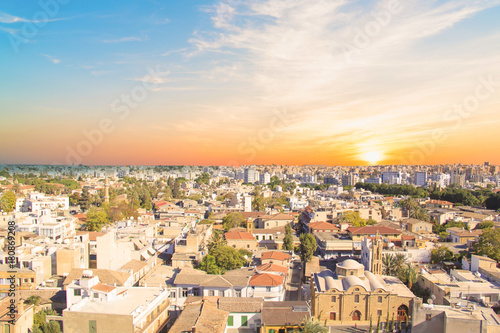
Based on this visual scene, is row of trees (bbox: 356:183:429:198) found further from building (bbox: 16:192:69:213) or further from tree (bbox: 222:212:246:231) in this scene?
building (bbox: 16:192:69:213)

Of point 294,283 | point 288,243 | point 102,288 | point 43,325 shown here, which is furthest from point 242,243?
point 43,325

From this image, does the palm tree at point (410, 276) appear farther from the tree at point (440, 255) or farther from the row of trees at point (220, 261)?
the row of trees at point (220, 261)

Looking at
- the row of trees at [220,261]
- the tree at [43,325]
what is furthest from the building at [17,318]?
the row of trees at [220,261]

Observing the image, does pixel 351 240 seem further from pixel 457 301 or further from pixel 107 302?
pixel 107 302

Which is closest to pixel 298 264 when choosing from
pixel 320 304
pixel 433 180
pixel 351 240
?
Result: pixel 351 240

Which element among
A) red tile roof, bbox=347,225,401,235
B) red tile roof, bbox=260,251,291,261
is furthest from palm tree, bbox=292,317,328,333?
red tile roof, bbox=347,225,401,235
